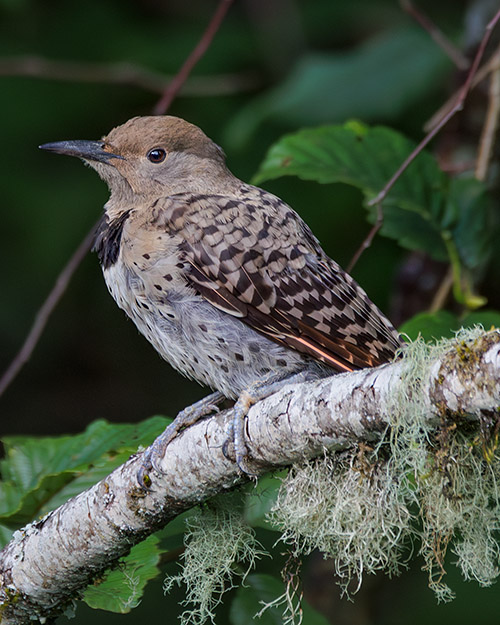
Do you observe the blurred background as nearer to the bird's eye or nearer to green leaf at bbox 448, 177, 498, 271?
green leaf at bbox 448, 177, 498, 271

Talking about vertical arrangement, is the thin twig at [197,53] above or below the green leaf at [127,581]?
above

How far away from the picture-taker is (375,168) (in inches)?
148

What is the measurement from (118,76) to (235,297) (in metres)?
1.96

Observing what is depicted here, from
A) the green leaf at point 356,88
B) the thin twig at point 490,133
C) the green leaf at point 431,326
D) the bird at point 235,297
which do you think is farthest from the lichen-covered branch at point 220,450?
the green leaf at point 356,88

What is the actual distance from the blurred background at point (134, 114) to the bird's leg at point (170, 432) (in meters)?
2.25

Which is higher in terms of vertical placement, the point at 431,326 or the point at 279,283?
the point at 279,283

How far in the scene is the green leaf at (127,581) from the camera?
2781 millimetres

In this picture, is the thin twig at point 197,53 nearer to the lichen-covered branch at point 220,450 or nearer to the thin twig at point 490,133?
the thin twig at point 490,133

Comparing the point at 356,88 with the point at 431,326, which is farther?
the point at 356,88

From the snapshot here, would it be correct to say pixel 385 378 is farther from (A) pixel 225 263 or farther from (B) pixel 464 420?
(A) pixel 225 263

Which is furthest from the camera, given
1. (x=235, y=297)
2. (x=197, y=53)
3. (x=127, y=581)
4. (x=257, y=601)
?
(x=197, y=53)

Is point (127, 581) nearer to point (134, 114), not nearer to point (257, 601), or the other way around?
point (257, 601)

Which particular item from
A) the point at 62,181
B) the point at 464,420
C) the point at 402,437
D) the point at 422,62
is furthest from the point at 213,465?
the point at 62,181

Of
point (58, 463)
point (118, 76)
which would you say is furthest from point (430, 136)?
point (118, 76)
